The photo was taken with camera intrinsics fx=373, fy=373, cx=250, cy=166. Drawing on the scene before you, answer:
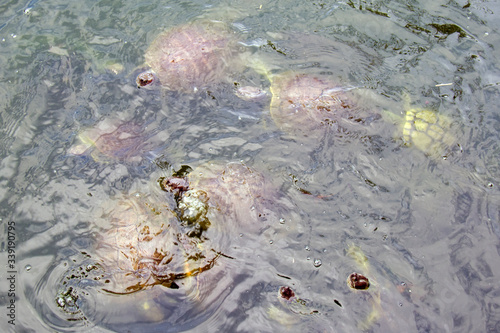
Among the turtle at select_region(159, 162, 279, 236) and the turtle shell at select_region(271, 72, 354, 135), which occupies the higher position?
the turtle shell at select_region(271, 72, 354, 135)

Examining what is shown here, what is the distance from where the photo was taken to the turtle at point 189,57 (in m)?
4.17

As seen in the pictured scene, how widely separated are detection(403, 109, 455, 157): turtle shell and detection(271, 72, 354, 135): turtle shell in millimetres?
644

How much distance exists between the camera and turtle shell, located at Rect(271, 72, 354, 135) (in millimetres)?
3868

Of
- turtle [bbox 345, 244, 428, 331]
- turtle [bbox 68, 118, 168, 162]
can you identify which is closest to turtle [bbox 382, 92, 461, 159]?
turtle [bbox 345, 244, 428, 331]

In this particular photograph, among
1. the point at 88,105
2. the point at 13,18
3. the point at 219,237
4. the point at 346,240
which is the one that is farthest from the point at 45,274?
the point at 13,18

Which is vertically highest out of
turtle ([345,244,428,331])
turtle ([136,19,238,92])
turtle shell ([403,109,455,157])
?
turtle ([136,19,238,92])

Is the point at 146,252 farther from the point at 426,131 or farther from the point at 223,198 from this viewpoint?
the point at 426,131

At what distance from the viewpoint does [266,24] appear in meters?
4.84

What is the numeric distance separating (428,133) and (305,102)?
1.27 meters

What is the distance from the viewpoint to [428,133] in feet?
12.3

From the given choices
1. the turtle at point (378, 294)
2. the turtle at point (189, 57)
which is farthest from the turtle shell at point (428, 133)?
the turtle at point (189, 57)

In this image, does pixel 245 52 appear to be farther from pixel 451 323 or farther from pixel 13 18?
pixel 451 323

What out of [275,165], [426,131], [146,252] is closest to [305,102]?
[275,165]

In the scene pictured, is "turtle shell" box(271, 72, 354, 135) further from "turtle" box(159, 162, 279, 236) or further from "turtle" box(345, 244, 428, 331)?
"turtle" box(345, 244, 428, 331)
